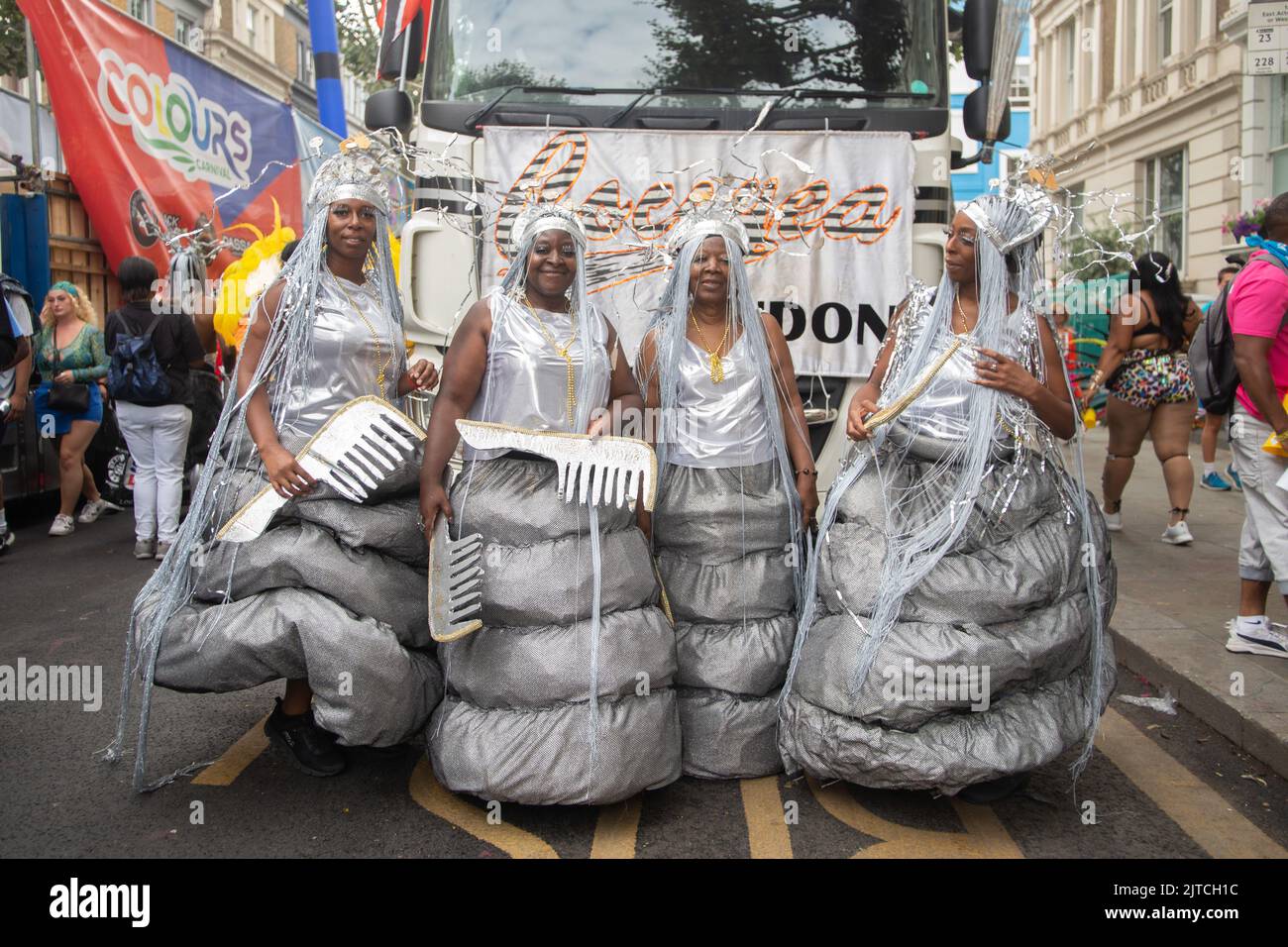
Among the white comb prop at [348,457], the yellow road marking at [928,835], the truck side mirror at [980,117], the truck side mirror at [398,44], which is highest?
the truck side mirror at [398,44]

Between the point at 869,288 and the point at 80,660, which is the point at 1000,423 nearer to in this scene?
the point at 869,288

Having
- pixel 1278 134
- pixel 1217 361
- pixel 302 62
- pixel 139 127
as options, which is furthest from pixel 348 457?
pixel 302 62

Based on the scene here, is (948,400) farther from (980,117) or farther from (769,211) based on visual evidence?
(980,117)

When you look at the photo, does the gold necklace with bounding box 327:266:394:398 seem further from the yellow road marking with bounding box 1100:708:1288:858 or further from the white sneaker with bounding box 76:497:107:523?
the white sneaker with bounding box 76:497:107:523

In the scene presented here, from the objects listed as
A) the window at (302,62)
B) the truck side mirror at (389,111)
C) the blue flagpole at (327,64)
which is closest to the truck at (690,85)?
the truck side mirror at (389,111)

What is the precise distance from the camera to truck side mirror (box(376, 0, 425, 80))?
592 centimetres

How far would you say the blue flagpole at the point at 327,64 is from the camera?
9023mm

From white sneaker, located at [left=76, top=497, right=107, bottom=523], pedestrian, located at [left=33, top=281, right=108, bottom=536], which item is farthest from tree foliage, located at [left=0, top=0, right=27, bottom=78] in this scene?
white sneaker, located at [left=76, top=497, right=107, bottom=523]

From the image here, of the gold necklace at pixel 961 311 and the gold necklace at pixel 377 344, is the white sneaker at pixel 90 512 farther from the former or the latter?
the gold necklace at pixel 961 311

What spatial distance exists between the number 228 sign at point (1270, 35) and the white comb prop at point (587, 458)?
15.0 feet

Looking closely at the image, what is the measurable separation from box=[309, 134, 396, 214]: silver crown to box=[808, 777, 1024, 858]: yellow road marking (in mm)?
2317

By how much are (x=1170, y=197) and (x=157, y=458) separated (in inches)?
704

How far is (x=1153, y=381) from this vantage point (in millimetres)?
6922
